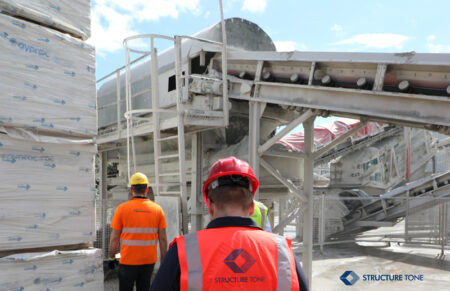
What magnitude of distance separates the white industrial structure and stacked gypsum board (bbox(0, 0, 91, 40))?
2.19 metres

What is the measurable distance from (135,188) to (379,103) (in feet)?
10.8

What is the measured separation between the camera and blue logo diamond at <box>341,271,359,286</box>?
7440 mm

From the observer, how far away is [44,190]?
9.68ft

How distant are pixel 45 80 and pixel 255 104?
12.4 ft

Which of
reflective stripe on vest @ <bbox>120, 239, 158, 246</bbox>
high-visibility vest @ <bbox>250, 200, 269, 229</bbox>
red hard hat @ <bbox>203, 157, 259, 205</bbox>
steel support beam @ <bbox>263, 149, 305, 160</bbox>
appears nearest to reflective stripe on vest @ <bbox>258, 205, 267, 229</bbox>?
high-visibility vest @ <bbox>250, 200, 269, 229</bbox>

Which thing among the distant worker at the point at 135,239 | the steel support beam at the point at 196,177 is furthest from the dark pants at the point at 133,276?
the steel support beam at the point at 196,177

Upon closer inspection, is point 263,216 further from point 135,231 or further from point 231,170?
point 231,170

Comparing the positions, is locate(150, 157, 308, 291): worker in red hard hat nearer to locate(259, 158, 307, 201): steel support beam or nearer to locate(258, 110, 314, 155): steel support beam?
locate(258, 110, 314, 155): steel support beam

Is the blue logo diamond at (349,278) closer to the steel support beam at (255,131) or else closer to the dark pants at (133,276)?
the steel support beam at (255,131)

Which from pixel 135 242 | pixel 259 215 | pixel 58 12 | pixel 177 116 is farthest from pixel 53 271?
pixel 177 116

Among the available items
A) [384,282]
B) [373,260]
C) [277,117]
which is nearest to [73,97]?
[277,117]

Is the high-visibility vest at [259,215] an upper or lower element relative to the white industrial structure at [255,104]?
lower

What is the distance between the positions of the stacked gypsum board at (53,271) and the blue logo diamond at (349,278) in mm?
5757

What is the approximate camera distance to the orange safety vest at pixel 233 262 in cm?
130
